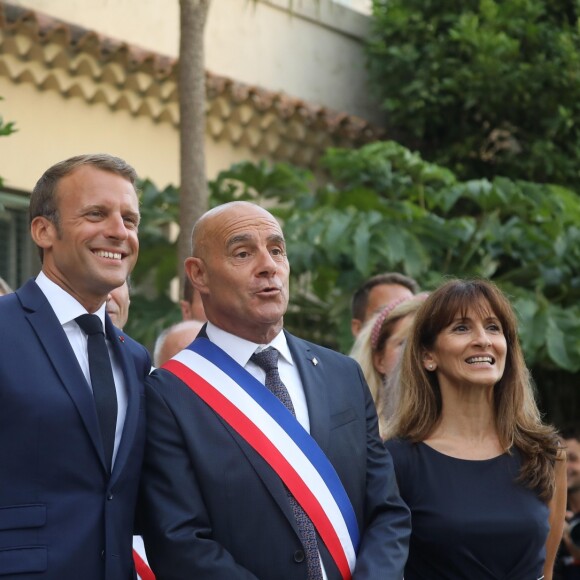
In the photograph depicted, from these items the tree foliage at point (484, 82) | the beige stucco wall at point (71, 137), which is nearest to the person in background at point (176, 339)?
the beige stucco wall at point (71, 137)

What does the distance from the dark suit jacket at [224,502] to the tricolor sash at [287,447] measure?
0.10 ft

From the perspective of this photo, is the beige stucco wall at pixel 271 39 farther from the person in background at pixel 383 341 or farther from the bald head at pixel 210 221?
the bald head at pixel 210 221

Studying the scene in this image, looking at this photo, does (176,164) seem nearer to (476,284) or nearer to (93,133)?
(93,133)

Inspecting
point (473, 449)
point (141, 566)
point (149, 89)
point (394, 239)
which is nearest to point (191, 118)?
point (394, 239)

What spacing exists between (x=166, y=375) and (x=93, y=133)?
650 cm

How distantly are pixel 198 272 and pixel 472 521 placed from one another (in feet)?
3.95

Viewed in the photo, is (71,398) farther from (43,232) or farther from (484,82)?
(484,82)

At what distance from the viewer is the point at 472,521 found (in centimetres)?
434

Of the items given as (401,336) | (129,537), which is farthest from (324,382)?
(401,336)

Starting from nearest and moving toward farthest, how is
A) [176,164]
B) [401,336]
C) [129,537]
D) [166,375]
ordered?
[129,537], [166,375], [401,336], [176,164]

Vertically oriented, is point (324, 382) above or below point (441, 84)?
below

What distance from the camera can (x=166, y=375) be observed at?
3938 millimetres

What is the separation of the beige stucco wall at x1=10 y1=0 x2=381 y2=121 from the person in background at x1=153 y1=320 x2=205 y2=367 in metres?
4.97

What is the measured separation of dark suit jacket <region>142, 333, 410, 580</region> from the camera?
3.68 m
